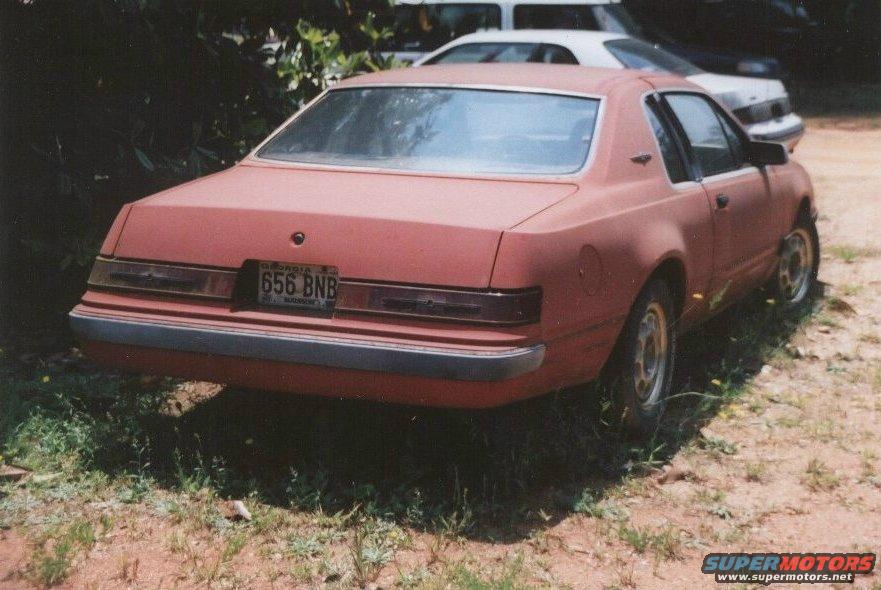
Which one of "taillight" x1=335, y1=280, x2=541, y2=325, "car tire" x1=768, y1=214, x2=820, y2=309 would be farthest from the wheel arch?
"car tire" x1=768, y1=214, x2=820, y2=309

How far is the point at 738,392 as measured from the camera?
550cm

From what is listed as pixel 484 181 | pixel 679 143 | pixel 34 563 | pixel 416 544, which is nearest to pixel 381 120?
pixel 484 181

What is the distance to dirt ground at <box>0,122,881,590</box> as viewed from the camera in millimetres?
3629

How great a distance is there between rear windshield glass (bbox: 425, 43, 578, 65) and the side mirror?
4.16 metres

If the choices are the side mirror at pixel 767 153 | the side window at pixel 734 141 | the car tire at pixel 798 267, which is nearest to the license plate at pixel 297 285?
the side window at pixel 734 141

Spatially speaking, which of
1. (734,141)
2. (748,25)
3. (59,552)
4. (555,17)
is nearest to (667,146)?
(734,141)

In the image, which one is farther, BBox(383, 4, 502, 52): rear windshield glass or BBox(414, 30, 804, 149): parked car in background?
BBox(383, 4, 502, 52): rear windshield glass

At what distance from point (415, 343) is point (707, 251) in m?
1.87

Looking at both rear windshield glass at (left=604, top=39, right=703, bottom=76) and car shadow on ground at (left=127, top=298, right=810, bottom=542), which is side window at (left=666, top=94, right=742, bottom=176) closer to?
car shadow on ground at (left=127, top=298, right=810, bottom=542)

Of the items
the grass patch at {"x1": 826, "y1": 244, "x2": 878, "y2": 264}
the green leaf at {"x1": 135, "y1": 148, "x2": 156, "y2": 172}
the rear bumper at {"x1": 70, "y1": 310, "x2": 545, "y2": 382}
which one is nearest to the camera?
the rear bumper at {"x1": 70, "y1": 310, "x2": 545, "y2": 382}

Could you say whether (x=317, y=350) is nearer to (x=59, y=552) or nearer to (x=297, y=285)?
(x=297, y=285)

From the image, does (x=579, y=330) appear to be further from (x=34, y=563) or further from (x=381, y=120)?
(x=34, y=563)

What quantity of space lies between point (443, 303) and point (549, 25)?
9062 mm

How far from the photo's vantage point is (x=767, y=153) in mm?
5953
